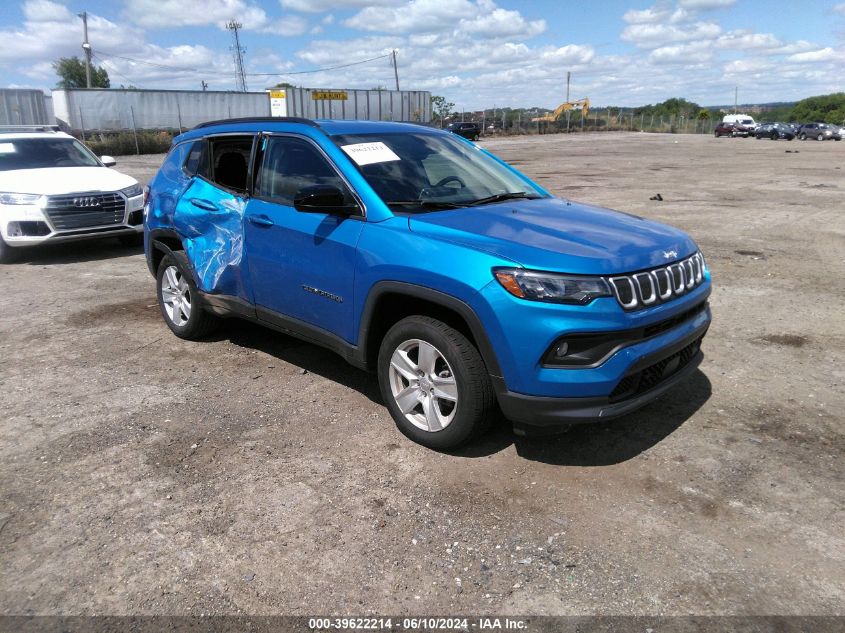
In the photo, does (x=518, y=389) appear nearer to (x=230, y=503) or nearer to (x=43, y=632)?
(x=230, y=503)

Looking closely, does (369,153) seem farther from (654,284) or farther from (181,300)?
(181,300)

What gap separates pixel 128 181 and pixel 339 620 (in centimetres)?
857

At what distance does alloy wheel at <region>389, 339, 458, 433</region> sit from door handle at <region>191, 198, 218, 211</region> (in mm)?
2083

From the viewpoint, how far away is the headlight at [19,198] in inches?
334

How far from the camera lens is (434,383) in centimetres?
360

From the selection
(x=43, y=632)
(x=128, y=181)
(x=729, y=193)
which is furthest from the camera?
(x=729, y=193)

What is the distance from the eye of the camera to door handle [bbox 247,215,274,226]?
14.4 ft

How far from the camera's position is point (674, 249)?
3637 mm

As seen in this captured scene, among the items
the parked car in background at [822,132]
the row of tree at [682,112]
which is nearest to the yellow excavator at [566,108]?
the row of tree at [682,112]

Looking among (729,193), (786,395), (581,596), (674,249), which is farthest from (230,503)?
(729,193)

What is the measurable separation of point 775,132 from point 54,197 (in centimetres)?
5720

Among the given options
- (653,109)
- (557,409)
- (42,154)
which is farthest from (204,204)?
(653,109)

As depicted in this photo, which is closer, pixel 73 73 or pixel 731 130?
pixel 731 130

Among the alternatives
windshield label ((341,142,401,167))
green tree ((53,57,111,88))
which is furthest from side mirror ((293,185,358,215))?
green tree ((53,57,111,88))
